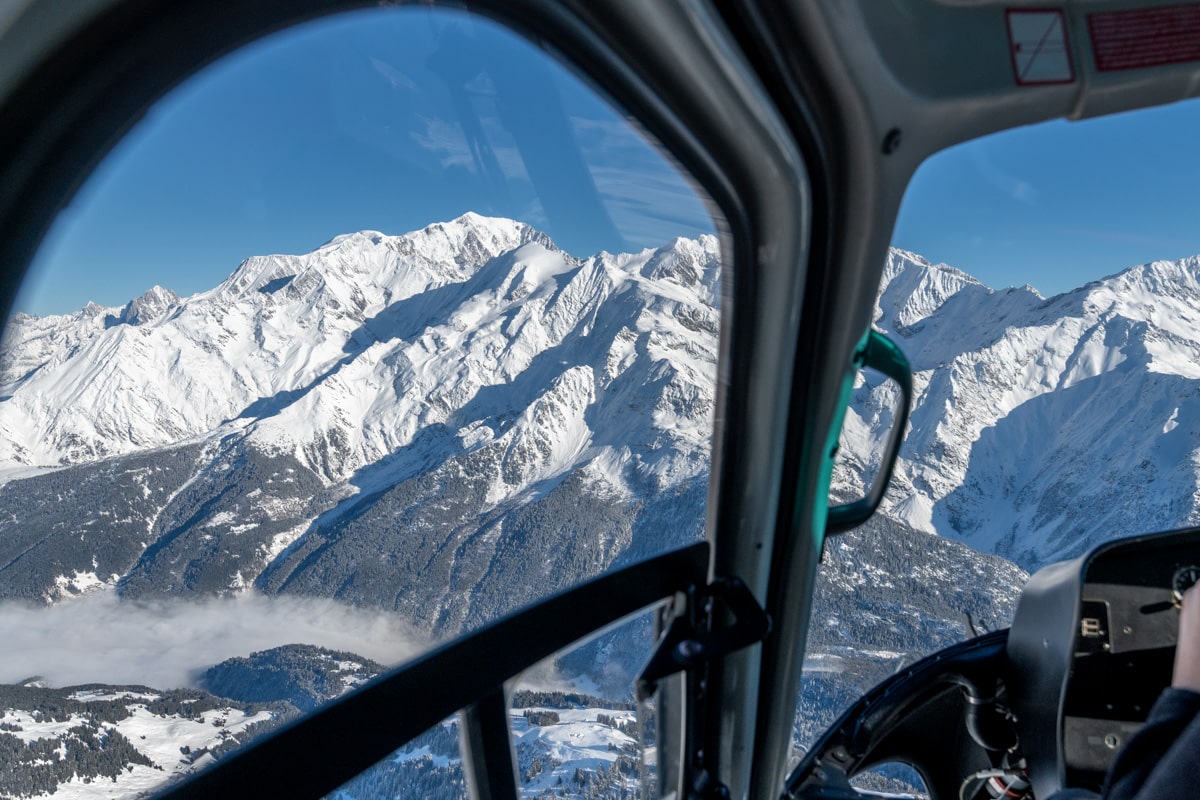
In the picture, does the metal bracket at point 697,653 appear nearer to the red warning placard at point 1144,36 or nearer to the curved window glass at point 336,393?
the curved window glass at point 336,393

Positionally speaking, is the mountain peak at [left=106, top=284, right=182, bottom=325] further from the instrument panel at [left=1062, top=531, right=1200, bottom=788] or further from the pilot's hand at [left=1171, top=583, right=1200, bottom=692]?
the instrument panel at [left=1062, top=531, right=1200, bottom=788]

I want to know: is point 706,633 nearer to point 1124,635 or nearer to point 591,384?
point 591,384

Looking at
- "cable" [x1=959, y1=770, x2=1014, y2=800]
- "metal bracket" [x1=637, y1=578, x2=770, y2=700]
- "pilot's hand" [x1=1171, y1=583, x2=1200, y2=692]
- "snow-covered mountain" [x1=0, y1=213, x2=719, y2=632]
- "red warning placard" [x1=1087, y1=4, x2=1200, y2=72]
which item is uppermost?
"red warning placard" [x1=1087, y1=4, x2=1200, y2=72]

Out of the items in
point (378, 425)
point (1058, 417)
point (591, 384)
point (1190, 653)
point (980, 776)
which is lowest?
point (980, 776)

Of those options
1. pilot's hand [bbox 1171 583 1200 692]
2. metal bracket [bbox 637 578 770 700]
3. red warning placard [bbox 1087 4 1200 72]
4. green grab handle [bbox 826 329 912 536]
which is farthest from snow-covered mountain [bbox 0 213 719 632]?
pilot's hand [bbox 1171 583 1200 692]

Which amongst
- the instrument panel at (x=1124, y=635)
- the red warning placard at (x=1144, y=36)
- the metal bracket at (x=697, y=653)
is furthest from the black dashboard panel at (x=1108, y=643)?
the red warning placard at (x=1144, y=36)

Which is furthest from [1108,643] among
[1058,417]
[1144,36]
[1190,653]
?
[1144,36]

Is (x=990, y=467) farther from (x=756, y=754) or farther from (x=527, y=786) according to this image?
(x=527, y=786)

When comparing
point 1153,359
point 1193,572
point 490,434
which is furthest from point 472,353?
point 1153,359
